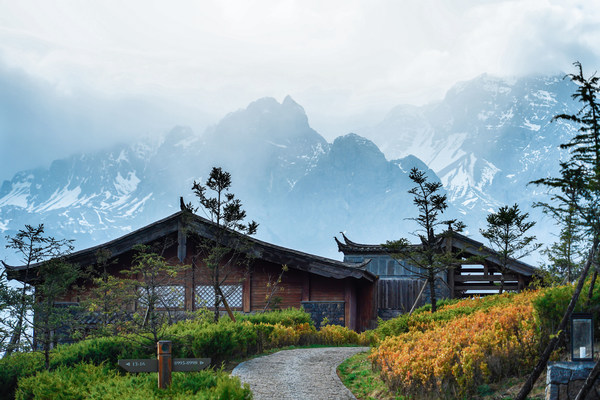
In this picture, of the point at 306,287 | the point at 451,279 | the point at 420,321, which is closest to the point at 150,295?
the point at 420,321

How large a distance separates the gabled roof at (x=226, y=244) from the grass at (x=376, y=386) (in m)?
8.55

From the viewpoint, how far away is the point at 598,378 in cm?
984

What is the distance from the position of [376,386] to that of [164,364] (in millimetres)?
4485

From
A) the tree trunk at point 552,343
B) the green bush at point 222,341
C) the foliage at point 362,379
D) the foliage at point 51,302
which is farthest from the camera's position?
the foliage at point 51,302

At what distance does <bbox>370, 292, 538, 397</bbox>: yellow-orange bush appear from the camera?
35.2 feet

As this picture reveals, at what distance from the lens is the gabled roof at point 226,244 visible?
2361 cm

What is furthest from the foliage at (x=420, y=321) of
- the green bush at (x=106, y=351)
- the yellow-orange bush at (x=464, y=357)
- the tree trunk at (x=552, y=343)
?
the green bush at (x=106, y=351)

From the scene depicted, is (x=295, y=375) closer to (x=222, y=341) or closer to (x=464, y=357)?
(x=222, y=341)

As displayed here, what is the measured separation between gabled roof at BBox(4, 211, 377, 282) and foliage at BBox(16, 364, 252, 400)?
10.6 meters

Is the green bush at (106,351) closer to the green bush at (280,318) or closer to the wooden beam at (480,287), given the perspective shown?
the green bush at (280,318)

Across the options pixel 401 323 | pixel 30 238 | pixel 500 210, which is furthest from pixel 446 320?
pixel 30 238

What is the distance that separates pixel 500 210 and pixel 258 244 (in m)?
9.76

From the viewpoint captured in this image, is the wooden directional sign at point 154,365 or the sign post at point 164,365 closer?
the sign post at point 164,365

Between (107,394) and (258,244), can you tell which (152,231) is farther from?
(107,394)
